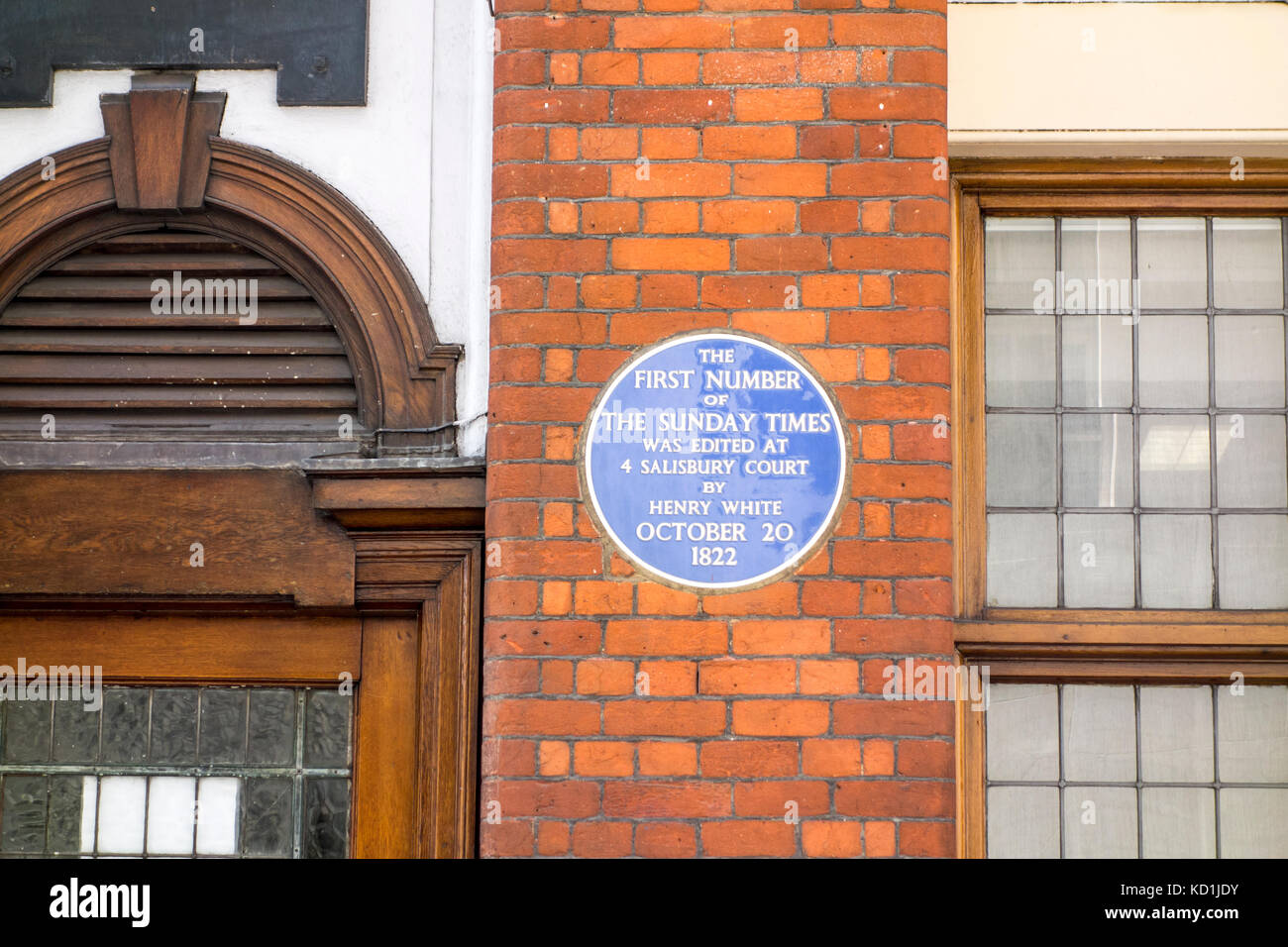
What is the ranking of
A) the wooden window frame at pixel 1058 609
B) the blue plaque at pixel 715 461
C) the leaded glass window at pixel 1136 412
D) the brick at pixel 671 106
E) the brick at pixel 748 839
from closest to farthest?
1. the brick at pixel 748 839
2. the blue plaque at pixel 715 461
3. the brick at pixel 671 106
4. the wooden window frame at pixel 1058 609
5. the leaded glass window at pixel 1136 412

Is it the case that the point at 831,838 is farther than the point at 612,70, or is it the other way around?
the point at 612,70

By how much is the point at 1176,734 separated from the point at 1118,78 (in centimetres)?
174

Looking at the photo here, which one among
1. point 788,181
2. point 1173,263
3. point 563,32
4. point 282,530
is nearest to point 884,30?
point 788,181

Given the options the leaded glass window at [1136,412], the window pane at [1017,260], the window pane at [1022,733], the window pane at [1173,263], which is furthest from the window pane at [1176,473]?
the window pane at [1022,733]

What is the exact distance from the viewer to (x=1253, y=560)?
139 inches

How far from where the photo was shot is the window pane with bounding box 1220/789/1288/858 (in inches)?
136

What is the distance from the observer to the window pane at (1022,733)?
349 centimetres

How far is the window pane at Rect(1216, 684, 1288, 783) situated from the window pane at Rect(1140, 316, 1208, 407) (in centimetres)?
79

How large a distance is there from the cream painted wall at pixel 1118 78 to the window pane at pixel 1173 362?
1.51 feet

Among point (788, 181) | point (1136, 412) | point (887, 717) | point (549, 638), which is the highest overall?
point (788, 181)

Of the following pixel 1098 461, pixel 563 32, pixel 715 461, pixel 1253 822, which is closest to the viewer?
pixel 715 461

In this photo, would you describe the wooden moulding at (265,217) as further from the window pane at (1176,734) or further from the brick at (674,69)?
the window pane at (1176,734)

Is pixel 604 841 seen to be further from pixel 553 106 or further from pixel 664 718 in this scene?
pixel 553 106

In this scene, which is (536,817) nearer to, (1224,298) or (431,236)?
→ (431,236)
